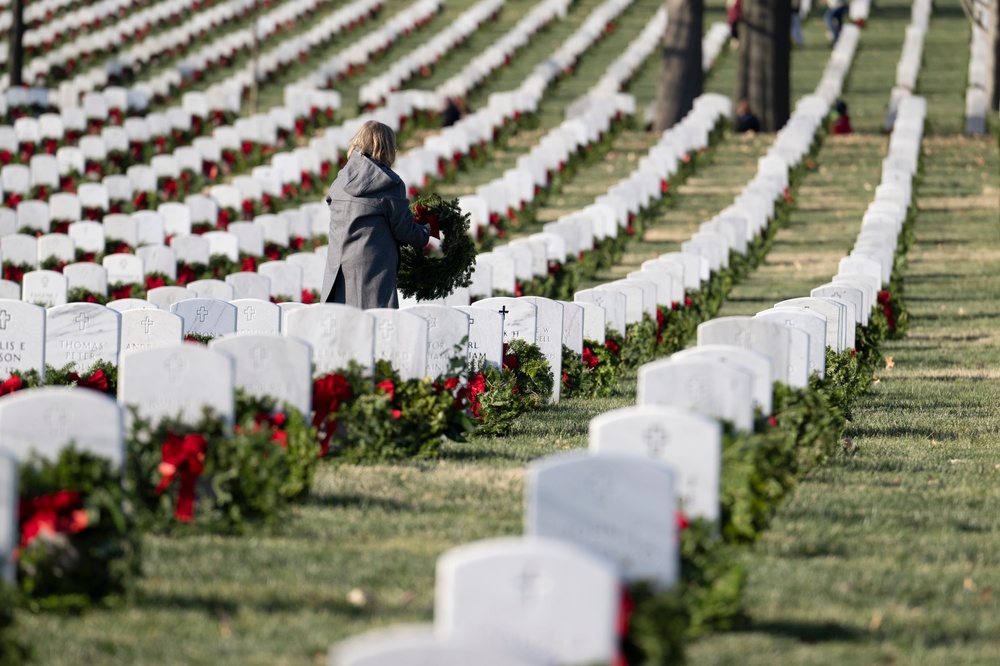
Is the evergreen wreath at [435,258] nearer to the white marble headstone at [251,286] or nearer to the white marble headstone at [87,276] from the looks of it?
the white marble headstone at [251,286]

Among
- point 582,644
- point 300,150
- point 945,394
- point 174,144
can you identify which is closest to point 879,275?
point 945,394

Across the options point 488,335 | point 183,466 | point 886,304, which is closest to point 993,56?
point 886,304

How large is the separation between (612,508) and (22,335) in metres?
5.31

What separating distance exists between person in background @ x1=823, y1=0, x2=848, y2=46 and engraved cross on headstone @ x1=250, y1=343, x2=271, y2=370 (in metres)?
39.4

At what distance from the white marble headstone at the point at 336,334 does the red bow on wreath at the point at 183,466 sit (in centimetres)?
204

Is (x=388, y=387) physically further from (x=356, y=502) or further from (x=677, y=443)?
(x=677, y=443)

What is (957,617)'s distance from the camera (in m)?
6.71

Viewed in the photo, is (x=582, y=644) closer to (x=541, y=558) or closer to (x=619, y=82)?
(x=541, y=558)

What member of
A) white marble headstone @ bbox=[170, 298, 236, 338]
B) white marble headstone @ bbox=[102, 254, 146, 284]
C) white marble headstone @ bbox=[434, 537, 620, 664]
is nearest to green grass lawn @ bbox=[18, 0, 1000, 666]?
white marble headstone @ bbox=[434, 537, 620, 664]

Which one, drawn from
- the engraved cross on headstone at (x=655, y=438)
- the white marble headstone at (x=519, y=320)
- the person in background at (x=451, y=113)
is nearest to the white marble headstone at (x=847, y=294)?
the white marble headstone at (x=519, y=320)

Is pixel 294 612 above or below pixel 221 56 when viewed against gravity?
below

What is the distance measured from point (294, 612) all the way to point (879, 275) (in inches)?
419

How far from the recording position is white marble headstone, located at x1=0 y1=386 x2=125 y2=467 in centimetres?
680

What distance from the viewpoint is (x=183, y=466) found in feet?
25.0
